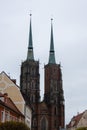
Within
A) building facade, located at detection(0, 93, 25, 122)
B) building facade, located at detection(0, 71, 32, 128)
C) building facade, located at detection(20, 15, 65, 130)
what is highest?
building facade, located at detection(20, 15, 65, 130)

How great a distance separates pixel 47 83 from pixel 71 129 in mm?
38410

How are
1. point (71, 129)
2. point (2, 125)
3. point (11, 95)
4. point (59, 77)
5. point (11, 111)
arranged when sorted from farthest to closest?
1. point (59, 77)
2. point (71, 129)
3. point (11, 95)
4. point (11, 111)
5. point (2, 125)

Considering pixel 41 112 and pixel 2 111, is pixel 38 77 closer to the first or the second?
pixel 41 112

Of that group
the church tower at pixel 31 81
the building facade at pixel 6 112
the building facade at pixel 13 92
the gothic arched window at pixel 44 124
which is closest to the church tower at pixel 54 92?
the gothic arched window at pixel 44 124

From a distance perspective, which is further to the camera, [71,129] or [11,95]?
[71,129]

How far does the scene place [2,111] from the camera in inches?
1954

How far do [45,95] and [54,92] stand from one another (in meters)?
4.16

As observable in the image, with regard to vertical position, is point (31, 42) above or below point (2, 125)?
above

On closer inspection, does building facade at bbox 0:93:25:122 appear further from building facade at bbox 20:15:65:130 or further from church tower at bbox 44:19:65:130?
church tower at bbox 44:19:65:130

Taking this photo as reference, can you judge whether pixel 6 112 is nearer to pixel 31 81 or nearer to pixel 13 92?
pixel 13 92

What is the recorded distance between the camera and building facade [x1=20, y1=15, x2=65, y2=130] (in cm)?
14138

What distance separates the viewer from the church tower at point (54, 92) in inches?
5590

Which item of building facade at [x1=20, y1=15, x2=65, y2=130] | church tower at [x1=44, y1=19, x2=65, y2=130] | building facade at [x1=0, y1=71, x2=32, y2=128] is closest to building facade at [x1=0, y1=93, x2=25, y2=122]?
building facade at [x1=0, y1=71, x2=32, y2=128]

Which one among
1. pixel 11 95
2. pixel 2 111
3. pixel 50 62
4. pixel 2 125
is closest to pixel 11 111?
pixel 2 111
